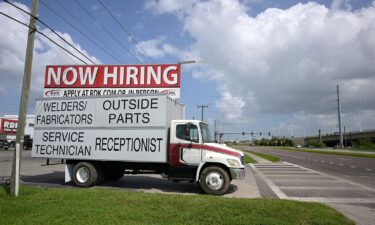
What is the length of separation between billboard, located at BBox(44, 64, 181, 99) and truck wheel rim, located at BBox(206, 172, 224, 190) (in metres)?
7.38

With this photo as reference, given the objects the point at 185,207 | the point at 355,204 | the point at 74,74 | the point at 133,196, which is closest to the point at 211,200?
the point at 185,207

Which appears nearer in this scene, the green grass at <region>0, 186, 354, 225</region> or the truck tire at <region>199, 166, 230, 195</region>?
the green grass at <region>0, 186, 354, 225</region>

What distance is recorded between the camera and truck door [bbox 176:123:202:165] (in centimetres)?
1087

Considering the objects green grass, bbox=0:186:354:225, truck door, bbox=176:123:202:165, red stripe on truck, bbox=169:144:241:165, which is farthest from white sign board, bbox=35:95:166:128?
green grass, bbox=0:186:354:225

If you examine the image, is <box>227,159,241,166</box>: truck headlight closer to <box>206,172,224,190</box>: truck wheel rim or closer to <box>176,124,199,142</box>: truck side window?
<box>206,172,224,190</box>: truck wheel rim

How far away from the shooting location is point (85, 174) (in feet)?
39.8

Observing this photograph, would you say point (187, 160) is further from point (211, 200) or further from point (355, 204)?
point (355, 204)

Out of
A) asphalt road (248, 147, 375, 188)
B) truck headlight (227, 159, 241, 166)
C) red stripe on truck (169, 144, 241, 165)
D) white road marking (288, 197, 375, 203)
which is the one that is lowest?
white road marking (288, 197, 375, 203)

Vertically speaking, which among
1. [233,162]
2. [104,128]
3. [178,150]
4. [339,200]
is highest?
[104,128]

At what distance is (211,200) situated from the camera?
8.51m

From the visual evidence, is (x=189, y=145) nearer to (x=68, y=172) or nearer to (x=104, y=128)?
(x=104, y=128)

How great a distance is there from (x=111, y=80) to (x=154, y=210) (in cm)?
1114

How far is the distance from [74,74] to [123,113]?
7273 mm

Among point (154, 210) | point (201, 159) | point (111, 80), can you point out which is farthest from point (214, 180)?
point (111, 80)
